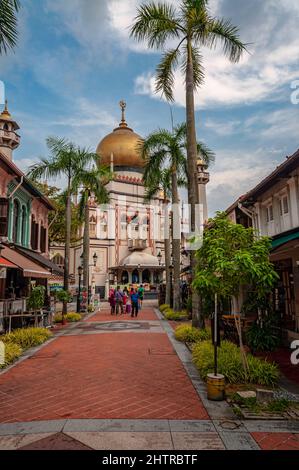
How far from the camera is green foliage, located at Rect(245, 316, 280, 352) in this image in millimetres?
8805

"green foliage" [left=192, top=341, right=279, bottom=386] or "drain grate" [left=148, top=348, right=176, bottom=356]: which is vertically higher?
"green foliage" [left=192, top=341, right=279, bottom=386]

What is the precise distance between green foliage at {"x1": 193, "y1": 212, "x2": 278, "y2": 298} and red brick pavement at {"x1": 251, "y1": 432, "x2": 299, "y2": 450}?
2588 mm

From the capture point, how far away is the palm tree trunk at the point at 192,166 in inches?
454

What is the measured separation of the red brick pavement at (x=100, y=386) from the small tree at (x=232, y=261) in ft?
6.12

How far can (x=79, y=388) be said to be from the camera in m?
6.32

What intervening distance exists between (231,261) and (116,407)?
321 centimetres

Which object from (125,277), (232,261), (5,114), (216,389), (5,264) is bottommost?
(216,389)

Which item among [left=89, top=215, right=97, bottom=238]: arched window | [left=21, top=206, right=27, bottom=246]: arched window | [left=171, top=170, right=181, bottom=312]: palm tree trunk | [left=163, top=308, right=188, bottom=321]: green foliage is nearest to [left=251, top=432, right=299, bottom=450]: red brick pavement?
[left=163, top=308, right=188, bottom=321]: green foliage

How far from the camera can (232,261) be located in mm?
6363

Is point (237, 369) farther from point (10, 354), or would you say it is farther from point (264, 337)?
point (10, 354)

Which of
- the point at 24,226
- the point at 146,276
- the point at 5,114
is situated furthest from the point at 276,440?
the point at 146,276

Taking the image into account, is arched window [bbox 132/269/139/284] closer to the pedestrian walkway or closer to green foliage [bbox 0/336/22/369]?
the pedestrian walkway
